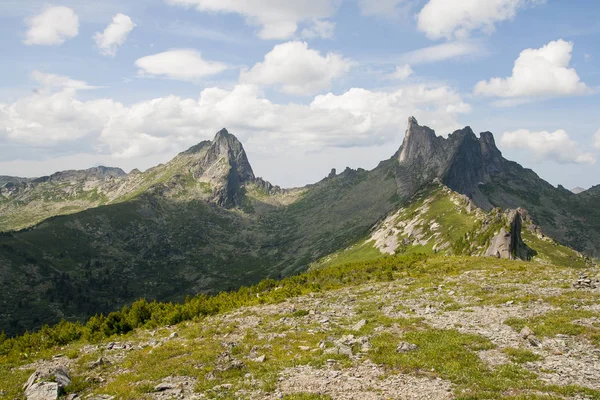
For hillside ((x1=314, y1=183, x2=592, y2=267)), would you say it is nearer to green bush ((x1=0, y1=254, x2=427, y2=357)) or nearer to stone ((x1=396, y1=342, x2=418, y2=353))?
green bush ((x1=0, y1=254, x2=427, y2=357))

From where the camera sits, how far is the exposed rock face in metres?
105

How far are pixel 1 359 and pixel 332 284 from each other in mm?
38593

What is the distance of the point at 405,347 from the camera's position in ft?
76.6

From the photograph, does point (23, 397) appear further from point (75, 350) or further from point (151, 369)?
point (75, 350)

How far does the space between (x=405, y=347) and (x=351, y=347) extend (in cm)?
361

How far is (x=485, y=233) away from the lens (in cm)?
12006

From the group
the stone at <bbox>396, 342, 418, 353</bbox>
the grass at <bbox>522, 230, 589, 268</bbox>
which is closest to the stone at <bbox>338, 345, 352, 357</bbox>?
the stone at <bbox>396, 342, 418, 353</bbox>

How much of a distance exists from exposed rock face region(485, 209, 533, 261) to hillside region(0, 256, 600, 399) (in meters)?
64.9

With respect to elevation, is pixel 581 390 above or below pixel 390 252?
above

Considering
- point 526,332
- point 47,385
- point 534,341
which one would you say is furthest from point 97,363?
point 526,332

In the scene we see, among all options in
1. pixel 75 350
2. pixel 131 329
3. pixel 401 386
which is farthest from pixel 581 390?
pixel 131 329

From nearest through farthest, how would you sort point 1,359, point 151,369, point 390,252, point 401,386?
1. point 401,386
2. point 151,369
3. point 1,359
4. point 390,252

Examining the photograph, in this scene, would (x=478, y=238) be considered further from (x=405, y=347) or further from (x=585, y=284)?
(x=405, y=347)

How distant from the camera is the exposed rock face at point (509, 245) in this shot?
105 meters
